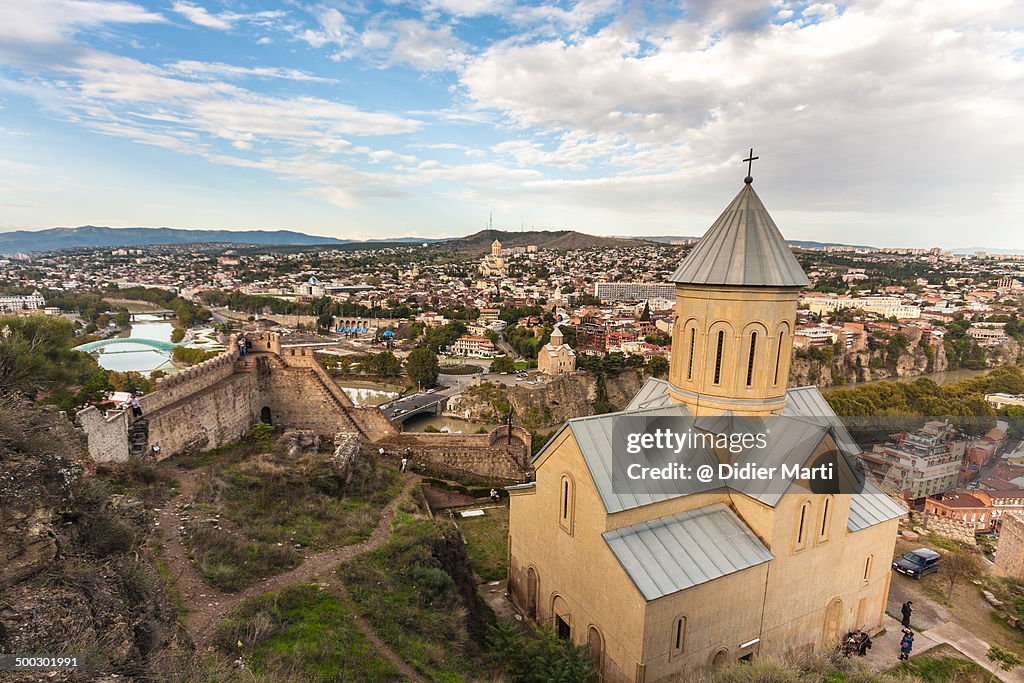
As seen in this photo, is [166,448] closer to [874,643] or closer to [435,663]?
[435,663]

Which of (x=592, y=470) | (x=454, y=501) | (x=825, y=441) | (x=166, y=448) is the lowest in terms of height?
(x=454, y=501)

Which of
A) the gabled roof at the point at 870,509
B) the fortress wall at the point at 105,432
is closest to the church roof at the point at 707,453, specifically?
the gabled roof at the point at 870,509

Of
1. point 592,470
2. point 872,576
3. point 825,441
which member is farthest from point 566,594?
point 872,576

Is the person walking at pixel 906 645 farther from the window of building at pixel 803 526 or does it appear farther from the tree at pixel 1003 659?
the window of building at pixel 803 526

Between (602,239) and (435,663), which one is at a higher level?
(602,239)

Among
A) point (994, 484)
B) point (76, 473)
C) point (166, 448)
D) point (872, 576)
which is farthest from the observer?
point (994, 484)

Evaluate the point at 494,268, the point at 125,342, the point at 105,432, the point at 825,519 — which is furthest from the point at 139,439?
the point at 494,268
